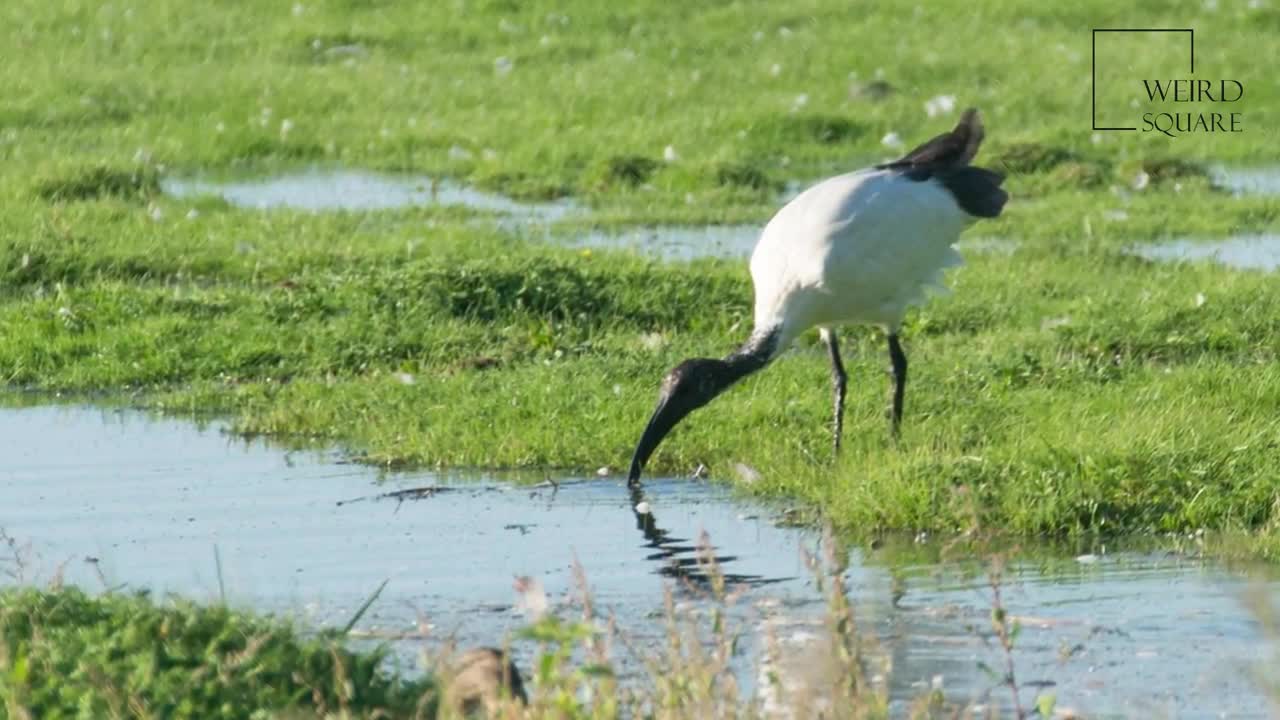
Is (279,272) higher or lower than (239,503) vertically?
higher

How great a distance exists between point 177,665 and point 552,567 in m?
2.12

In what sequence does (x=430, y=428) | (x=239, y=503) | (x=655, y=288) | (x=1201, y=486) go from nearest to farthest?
(x=1201, y=486), (x=239, y=503), (x=430, y=428), (x=655, y=288)

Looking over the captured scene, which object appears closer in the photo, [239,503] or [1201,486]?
[1201,486]

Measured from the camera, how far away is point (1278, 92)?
17.0 m

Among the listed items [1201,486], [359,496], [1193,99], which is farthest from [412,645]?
[1193,99]

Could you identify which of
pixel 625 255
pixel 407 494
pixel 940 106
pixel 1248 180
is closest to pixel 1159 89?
pixel 940 106

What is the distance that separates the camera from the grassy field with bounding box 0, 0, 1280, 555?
26.5ft

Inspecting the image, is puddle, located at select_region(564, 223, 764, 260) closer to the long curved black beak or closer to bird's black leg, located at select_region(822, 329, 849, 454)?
bird's black leg, located at select_region(822, 329, 849, 454)

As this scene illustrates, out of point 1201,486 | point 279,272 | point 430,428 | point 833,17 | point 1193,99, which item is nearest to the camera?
point 1201,486

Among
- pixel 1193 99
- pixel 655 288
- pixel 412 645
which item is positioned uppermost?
pixel 1193 99

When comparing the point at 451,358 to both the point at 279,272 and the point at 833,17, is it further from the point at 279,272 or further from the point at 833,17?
the point at 833,17

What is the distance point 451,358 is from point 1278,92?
9154 millimetres

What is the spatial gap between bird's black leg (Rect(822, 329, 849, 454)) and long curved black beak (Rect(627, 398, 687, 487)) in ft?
1.73

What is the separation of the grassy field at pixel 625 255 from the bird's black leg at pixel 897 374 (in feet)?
0.26
